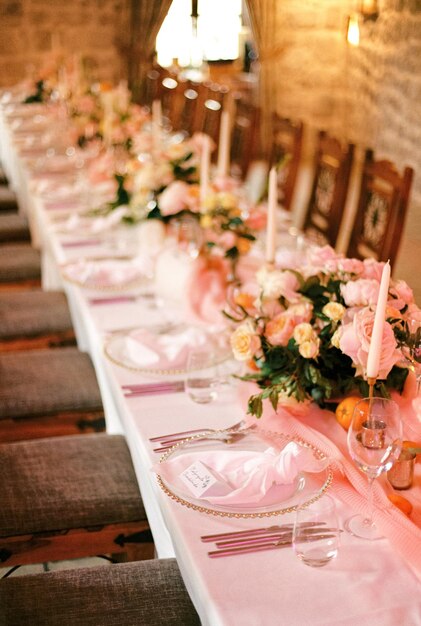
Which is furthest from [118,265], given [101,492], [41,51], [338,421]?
[41,51]

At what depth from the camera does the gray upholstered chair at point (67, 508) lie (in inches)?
70.4

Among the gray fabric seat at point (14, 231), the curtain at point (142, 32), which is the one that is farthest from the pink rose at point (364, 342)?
the curtain at point (142, 32)

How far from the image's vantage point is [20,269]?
352 centimetres

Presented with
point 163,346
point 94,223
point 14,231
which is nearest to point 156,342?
point 163,346

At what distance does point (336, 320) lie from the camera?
1.51 metres

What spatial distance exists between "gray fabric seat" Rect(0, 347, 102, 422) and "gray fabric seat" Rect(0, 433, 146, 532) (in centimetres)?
27

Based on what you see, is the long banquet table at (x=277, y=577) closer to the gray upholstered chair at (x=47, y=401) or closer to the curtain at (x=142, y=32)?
the gray upholstered chair at (x=47, y=401)

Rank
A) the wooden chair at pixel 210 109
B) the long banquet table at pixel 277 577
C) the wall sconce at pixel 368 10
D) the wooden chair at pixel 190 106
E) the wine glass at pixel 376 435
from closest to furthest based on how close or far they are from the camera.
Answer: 1. the long banquet table at pixel 277 577
2. the wine glass at pixel 376 435
3. the wooden chair at pixel 210 109
4. the wooden chair at pixel 190 106
5. the wall sconce at pixel 368 10

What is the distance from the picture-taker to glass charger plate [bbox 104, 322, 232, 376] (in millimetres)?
1873

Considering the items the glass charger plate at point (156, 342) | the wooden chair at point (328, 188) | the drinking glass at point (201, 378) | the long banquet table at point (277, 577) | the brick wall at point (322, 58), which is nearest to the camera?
the long banquet table at point (277, 577)

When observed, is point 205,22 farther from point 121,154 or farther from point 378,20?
point 121,154

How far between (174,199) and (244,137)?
7.46 ft

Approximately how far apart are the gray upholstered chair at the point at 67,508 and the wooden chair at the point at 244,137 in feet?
8.85

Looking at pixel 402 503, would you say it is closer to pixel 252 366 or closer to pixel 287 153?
pixel 252 366
